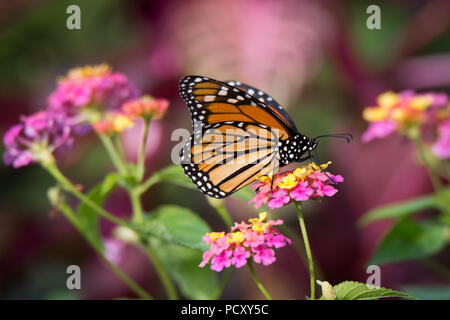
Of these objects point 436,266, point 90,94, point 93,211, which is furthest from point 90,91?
point 436,266

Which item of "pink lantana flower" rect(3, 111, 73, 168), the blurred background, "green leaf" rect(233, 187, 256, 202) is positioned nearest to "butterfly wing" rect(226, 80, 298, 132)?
"green leaf" rect(233, 187, 256, 202)

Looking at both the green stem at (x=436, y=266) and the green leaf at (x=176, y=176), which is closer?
the green leaf at (x=176, y=176)

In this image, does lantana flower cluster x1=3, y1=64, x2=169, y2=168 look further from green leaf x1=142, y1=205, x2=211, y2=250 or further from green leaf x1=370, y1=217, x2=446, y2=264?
green leaf x1=370, y1=217, x2=446, y2=264

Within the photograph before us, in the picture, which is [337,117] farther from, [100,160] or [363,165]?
[100,160]

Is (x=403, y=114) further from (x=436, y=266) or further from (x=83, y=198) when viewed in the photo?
(x=83, y=198)

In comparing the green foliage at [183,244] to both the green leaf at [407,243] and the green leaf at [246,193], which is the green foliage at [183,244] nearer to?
the green leaf at [246,193]

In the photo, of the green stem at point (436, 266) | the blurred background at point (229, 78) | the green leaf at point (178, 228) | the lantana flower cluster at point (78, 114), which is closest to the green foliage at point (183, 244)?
the green leaf at point (178, 228)
